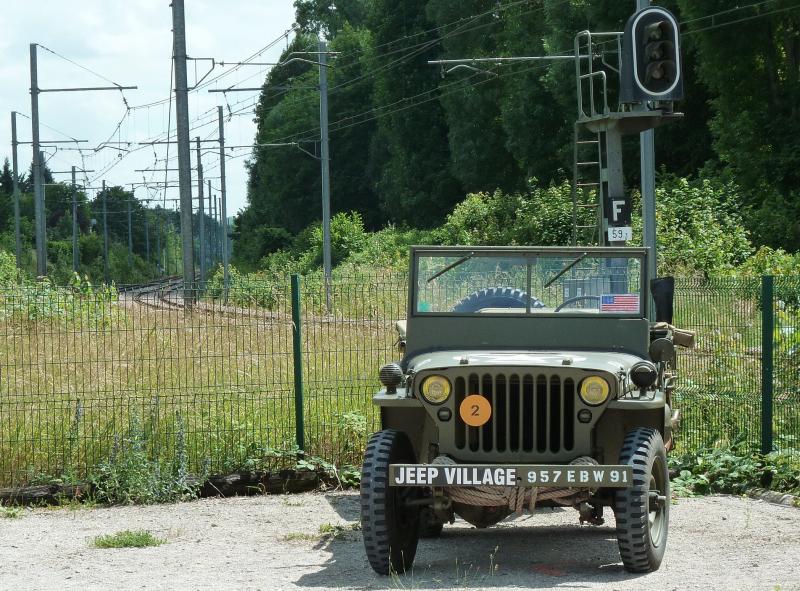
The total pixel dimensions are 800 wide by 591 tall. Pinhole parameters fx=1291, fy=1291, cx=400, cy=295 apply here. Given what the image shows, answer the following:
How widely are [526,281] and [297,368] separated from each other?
3477 millimetres

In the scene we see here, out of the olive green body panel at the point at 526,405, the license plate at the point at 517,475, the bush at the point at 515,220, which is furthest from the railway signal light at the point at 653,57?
the bush at the point at 515,220

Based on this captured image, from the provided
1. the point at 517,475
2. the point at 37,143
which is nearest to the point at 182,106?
the point at 37,143

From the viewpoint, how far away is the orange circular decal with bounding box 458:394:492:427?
8.05 metres

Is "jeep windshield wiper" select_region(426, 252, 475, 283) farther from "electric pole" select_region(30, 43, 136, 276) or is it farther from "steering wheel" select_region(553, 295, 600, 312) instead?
"electric pole" select_region(30, 43, 136, 276)

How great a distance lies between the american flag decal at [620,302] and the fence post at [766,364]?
2902 mm

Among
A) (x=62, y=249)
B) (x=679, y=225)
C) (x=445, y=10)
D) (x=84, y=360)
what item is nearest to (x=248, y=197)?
(x=62, y=249)

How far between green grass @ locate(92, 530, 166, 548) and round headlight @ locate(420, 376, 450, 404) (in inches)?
113

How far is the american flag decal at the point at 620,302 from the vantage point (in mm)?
9352

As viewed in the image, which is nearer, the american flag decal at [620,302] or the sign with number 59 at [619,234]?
the american flag decal at [620,302]

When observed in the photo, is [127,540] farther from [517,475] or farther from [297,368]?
[517,475]

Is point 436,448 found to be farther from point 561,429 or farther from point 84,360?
point 84,360

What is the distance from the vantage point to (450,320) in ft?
30.8

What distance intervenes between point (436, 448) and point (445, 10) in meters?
62.1

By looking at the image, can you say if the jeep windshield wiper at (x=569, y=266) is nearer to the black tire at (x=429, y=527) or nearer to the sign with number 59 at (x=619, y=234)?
the black tire at (x=429, y=527)
